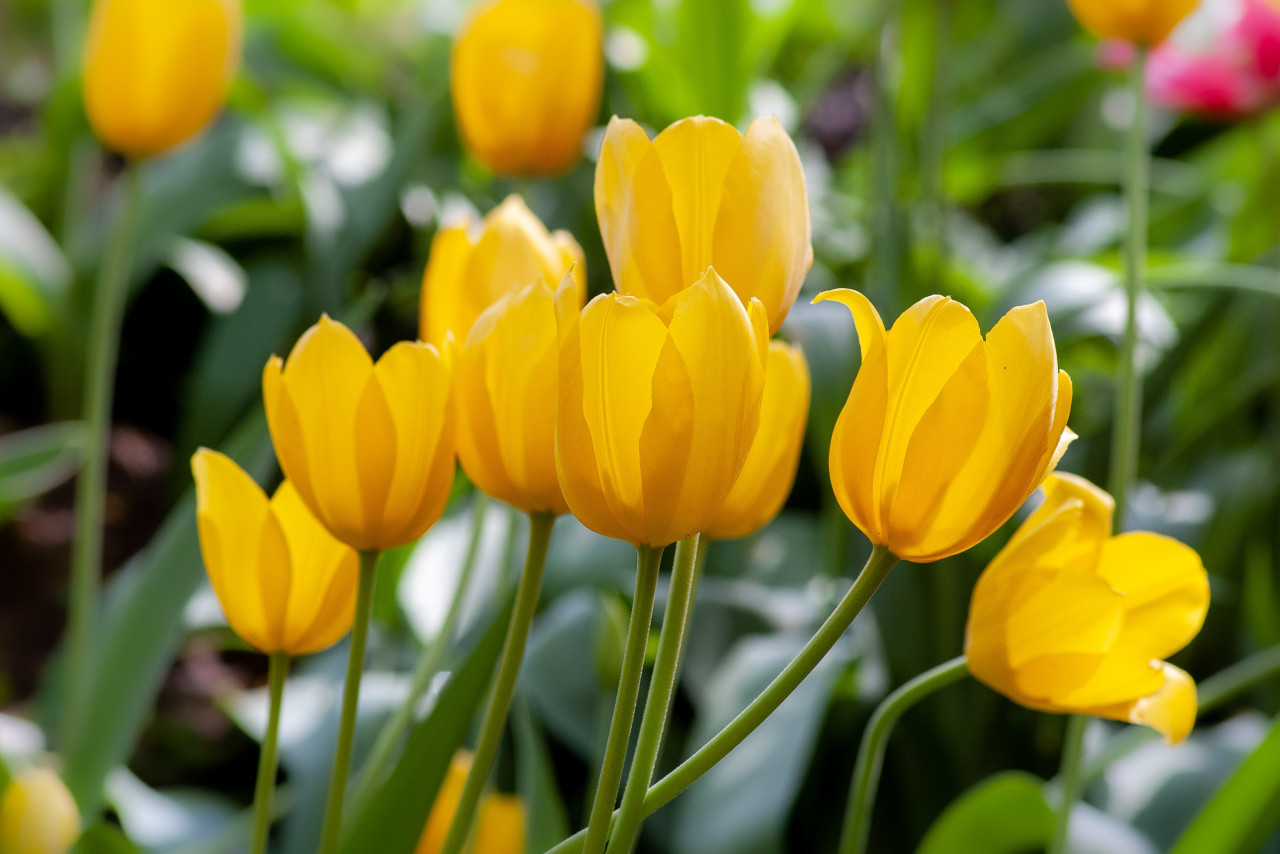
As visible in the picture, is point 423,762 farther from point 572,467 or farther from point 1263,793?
point 1263,793

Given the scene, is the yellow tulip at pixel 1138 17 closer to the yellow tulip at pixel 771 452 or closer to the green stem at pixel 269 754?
the yellow tulip at pixel 771 452

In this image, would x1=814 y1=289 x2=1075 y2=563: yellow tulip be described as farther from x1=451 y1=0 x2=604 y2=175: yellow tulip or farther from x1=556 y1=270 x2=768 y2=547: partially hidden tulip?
x1=451 y1=0 x2=604 y2=175: yellow tulip

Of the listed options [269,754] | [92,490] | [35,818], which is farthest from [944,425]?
[92,490]

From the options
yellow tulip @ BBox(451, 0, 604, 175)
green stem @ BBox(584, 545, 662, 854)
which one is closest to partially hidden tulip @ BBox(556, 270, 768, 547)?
green stem @ BBox(584, 545, 662, 854)

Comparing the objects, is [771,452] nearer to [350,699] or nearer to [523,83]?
[350,699]

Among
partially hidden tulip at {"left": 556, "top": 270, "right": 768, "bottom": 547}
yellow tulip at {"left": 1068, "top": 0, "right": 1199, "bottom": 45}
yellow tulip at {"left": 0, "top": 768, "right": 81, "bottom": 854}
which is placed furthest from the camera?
yellow tulip at {"left": 1068, "top": 0, "right": 1199, "bottom": 45}

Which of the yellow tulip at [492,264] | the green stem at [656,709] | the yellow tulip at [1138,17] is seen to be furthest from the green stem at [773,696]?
the yellow tulip at [1138,17]
